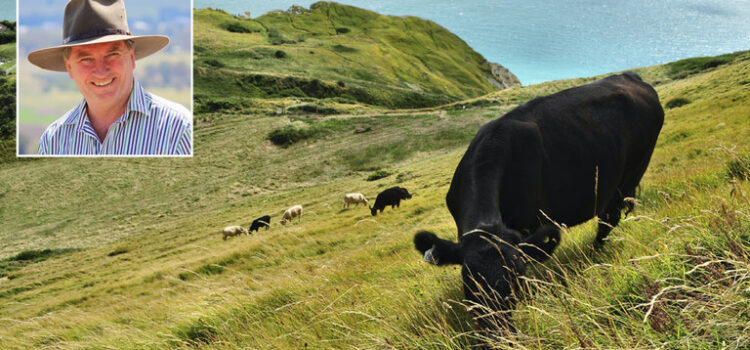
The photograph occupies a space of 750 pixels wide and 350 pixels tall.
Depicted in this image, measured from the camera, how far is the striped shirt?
1488 centimetres

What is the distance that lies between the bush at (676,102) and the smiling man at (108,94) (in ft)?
164

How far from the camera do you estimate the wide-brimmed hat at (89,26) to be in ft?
42.1

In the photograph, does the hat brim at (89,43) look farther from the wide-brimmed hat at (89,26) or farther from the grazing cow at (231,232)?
the grazing cow at (231,232)

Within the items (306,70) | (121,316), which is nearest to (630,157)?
(121,316)

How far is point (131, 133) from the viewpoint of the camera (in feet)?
49.8

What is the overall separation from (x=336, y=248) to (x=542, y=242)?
538 inches

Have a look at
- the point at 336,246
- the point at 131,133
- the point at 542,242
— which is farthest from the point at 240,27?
the point at 542,242

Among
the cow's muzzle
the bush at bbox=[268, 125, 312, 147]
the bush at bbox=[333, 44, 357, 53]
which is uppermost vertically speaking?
the bush at bbox=[333, 44, 357, 53]

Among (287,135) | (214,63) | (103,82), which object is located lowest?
(287,135)

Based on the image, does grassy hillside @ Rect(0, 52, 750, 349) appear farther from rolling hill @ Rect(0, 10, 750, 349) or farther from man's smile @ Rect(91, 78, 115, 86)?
man's smile @ Rect(91, 78, 115, 86)

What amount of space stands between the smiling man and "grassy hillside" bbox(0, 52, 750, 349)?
399cm

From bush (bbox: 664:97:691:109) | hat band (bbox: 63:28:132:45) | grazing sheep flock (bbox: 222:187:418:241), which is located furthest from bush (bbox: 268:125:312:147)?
hat band (bbox: 63:28:132:45)

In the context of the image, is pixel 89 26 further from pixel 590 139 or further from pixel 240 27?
pixel 240 27

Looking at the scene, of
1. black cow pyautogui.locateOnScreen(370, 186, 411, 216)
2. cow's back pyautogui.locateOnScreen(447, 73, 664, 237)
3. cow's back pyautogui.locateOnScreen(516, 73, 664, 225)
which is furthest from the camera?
black cow pyautogui.locateOnScreen(370, 186, 411, 216)
